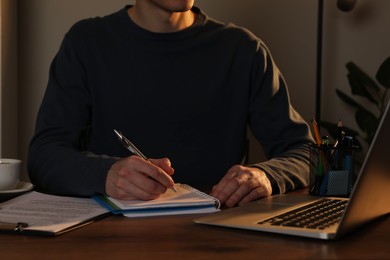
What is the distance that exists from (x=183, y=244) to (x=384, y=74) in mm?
1904

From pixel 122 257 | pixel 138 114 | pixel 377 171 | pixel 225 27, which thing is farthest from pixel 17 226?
pixel 225 27

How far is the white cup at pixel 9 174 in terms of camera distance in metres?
1.24

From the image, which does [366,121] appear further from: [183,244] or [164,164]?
[183,244]

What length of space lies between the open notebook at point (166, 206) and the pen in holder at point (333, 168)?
25 cm

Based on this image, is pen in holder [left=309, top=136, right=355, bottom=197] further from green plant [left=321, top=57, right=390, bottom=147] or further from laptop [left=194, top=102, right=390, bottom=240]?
green plant [left=321, top=57, right=390, bottom=147]

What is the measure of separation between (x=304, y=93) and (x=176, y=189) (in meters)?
1.57

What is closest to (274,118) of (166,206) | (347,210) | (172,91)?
(172,91)

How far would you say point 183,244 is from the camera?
2.88 feet

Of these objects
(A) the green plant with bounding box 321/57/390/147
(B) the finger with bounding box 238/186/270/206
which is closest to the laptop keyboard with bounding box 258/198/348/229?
(B) the finger with bounding box 238/186/270/206

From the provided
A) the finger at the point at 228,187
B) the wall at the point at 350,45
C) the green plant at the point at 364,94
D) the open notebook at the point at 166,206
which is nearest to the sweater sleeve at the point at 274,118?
the finger at the point at 228,187

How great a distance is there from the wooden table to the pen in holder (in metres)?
0.28

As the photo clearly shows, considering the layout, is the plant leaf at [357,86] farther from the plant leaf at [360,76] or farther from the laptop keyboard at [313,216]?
the laptop keyboard at [313,216]

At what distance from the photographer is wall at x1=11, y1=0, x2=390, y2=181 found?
2482 mm

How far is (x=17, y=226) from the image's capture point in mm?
939
